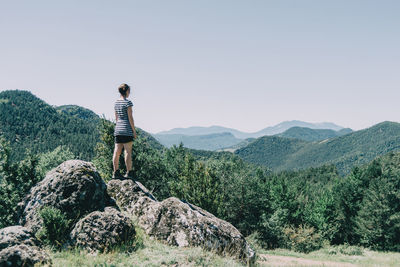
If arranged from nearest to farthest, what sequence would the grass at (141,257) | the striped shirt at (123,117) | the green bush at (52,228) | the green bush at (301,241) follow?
the grass at (141,257) → the green bush at (52,228) → the striped shirt at (123,117) → the green bush at (301,241)

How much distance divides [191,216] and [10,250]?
517 cm

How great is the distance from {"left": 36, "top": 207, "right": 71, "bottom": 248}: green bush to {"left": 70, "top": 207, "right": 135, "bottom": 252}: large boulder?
355 mm

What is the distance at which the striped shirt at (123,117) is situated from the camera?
9.41 m

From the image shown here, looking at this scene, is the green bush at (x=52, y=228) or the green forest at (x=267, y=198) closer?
the green bush at (x=52, y=228)

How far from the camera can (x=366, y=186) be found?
2122 inches

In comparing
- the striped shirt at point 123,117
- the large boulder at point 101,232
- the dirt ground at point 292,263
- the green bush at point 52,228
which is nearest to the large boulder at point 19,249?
the green bush at point 52,228

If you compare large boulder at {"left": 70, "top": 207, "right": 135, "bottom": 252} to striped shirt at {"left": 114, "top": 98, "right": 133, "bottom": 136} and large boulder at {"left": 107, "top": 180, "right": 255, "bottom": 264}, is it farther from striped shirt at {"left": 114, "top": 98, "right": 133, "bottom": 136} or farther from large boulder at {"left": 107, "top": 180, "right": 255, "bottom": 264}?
striped shirt at {"left": 114, "top": 98, "right": 133, "bottom": 136}

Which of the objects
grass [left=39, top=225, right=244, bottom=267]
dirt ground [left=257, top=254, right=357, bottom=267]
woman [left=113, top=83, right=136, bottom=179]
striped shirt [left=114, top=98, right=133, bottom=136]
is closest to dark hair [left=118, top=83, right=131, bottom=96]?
woman [left=113, top=83, right=136, bottom=179]

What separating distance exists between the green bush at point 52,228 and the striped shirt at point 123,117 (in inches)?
139

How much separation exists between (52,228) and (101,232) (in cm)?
142

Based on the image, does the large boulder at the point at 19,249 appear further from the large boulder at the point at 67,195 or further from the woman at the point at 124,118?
the woman at the point at 124,118

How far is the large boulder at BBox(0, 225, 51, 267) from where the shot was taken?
5410 millimetres

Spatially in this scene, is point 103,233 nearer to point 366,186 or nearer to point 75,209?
point 75,209

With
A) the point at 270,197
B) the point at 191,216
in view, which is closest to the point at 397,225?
the point at 270,197
